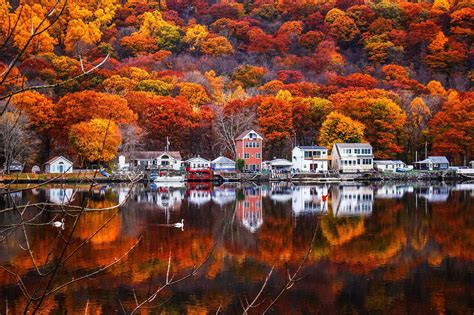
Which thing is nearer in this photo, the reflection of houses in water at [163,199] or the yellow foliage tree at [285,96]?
the reflection of houses in water at [163,199]

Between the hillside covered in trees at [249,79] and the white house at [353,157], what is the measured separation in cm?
179

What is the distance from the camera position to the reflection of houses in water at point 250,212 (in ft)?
89.8

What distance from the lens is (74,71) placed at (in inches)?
3214

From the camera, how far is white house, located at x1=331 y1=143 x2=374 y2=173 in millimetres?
61031

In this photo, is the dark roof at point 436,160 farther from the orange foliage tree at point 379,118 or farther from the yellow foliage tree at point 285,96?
the yellow foliage tree at point 285,96

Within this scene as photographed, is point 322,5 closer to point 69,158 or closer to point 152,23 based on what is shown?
point 152,23

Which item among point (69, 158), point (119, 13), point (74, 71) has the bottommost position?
point (69, 158)

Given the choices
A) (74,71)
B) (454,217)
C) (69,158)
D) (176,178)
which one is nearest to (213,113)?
(176,178)

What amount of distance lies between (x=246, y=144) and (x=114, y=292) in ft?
151

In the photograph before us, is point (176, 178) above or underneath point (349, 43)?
underneath

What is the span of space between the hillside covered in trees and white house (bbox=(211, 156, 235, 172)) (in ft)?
12.0

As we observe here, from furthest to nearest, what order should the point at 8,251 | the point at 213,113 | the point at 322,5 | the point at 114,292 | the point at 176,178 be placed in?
the point at 322,5 → the point at 213,113 → the point at 176,178 → the point at 8,251 → the point at 114,292

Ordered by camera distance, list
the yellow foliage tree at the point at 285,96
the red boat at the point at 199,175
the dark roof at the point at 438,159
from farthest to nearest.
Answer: the yellow foliage tree at the point at 285,96 → the dark roof at the point at 438,159 → the red boat at the point at 199,175

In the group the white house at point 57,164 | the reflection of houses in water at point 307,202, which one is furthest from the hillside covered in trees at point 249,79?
the reflection of houses in water at point 307,202
